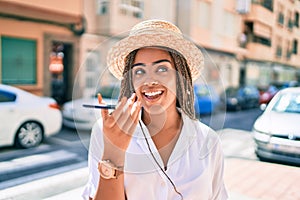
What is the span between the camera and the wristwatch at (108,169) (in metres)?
0.70

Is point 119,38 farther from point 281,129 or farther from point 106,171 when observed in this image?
point 281,129

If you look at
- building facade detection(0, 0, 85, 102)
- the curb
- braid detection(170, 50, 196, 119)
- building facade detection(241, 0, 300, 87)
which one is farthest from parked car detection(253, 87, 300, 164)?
building facade detection(0, 0, 85, 102)

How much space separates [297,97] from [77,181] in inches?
68.7

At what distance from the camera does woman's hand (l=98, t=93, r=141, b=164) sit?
25.2 inches

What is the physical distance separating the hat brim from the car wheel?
2.68 m

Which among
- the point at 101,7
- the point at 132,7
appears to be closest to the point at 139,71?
the point at 101,7

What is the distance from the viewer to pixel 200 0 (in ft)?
23.6

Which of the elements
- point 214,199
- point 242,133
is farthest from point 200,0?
point 214,199

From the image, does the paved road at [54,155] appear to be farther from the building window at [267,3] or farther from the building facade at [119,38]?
the building window at [267,3]

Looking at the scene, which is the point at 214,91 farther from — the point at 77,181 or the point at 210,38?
the point at 210,38

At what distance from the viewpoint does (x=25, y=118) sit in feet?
12.6

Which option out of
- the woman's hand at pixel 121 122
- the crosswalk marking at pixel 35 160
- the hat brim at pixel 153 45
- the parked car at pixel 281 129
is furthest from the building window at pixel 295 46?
the crosswalk marking at pixel 35 160

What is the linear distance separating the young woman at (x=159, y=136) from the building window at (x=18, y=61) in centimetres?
404

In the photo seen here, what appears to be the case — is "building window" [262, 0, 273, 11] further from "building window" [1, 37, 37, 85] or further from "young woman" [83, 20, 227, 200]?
"building window" [1, 37, 37, 85]
